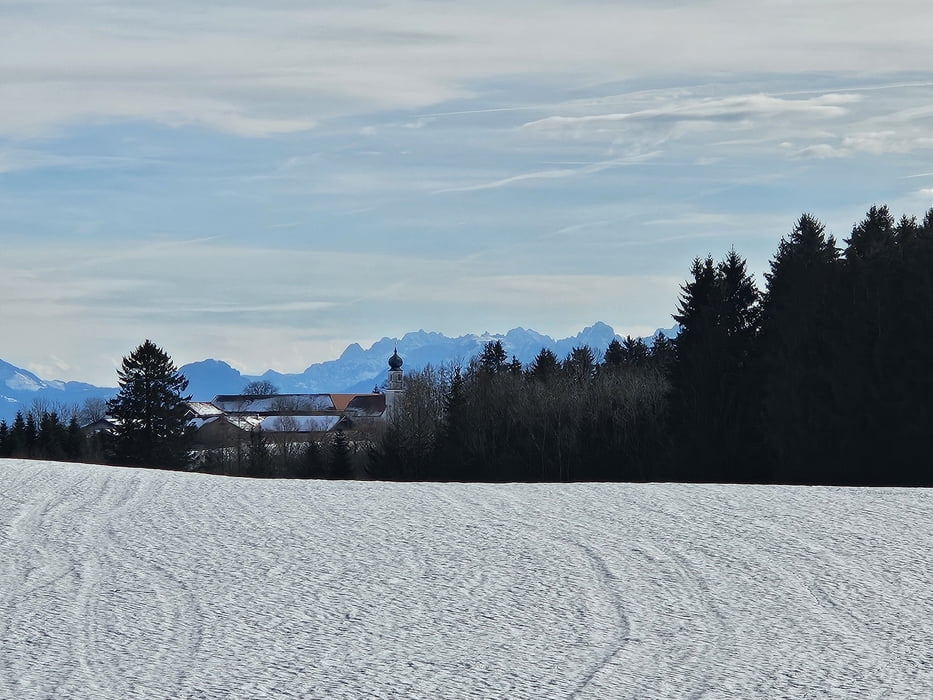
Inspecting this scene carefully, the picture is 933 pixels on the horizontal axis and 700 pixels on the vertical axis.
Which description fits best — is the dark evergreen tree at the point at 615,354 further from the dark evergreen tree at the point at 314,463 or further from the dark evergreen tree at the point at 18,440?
the dark evergreen tree at the point at 18,440

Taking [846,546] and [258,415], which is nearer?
[846,546]

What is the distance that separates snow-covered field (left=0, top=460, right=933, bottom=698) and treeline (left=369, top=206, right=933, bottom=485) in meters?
25.2

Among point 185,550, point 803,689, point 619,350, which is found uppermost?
point 619,350

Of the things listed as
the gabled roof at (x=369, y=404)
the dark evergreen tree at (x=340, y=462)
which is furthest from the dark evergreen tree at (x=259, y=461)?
the gabled roof at (x=369, y=404)

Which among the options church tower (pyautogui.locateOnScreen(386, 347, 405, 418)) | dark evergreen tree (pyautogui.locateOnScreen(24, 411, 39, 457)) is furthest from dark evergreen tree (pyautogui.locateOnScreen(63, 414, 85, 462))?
church tower (pyautogui.locateOnScreen(386, 347, 405, 418))

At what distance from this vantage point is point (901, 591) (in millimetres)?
→ 9719

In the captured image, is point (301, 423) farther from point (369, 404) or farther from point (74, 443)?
point (74, 443)

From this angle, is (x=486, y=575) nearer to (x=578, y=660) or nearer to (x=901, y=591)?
(x=578, y=660)

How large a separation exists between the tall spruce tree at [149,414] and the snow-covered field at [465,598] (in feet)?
189

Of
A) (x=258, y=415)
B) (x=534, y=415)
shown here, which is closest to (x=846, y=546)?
(x=534, y=415)

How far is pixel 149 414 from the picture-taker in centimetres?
7144

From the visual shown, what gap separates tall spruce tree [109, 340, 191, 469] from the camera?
233ft

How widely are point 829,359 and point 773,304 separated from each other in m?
6.02

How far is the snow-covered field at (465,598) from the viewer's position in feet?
24.2
